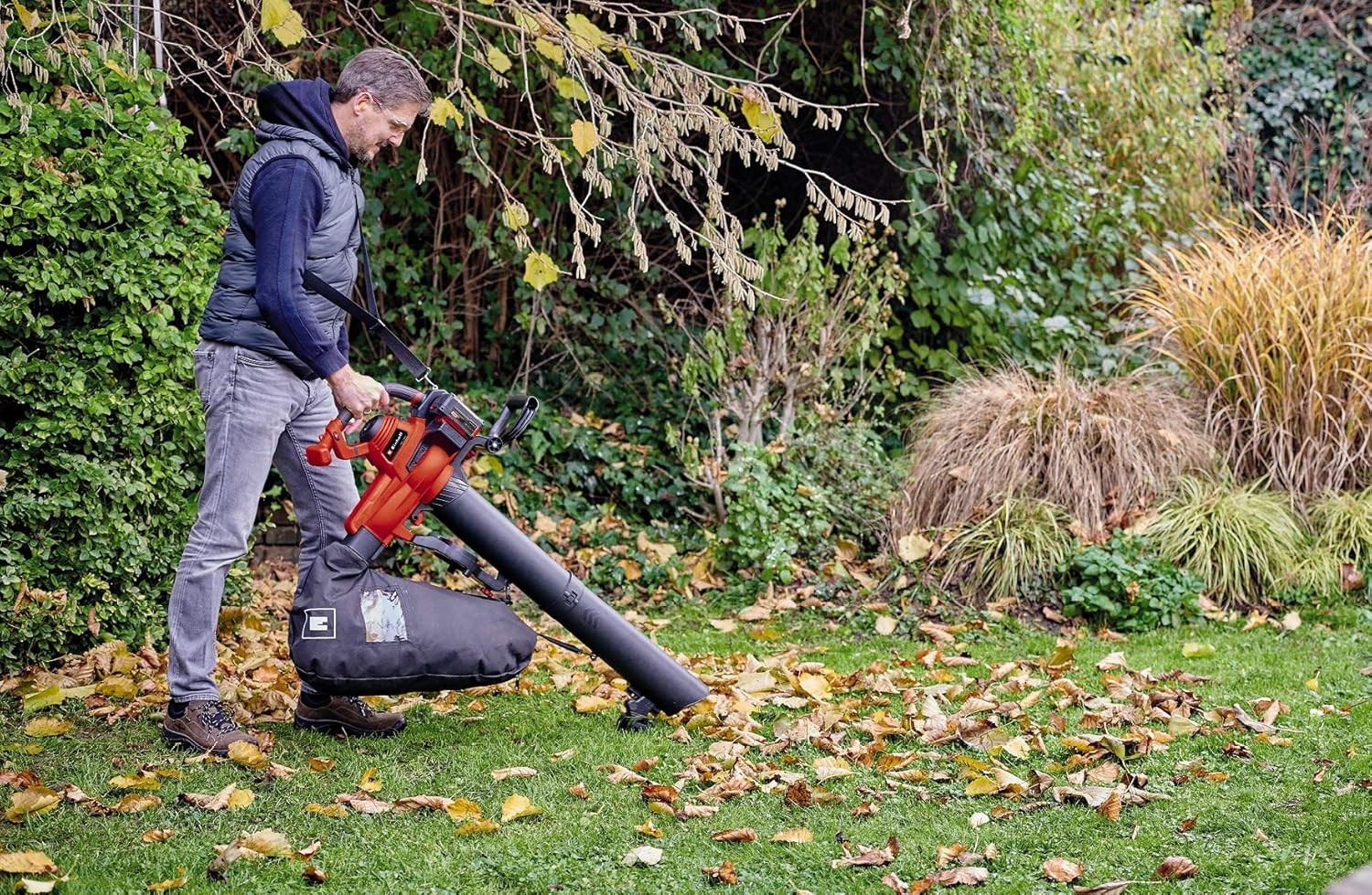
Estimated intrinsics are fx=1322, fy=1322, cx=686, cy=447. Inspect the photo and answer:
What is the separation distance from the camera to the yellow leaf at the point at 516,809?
11.1 ft

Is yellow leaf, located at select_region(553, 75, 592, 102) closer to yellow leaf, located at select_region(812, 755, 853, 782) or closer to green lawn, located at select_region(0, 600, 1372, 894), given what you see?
green lawn, located at select_region(0, 600, 1372, 894)

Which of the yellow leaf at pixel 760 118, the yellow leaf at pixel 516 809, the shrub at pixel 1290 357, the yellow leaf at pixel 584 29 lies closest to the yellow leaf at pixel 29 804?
the yellow leaf at pixel 516 809

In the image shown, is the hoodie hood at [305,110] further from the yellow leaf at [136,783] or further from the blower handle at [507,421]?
the yellow leaf at [136,783]

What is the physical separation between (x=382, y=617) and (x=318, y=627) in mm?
173

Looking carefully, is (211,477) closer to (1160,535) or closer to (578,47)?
(578,47)

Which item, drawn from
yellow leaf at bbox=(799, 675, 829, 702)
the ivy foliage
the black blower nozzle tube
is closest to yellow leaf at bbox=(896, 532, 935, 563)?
yellow leaf at bbox=(799, 675, 829, 702)

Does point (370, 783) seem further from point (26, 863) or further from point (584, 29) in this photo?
point (584, 29)

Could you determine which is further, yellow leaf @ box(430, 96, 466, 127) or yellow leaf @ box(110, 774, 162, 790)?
yellow leaf @ box(430, 96, 466, 127)

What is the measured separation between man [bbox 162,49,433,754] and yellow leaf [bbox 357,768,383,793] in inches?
17.1

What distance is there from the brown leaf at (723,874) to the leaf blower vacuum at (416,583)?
1.03 meters

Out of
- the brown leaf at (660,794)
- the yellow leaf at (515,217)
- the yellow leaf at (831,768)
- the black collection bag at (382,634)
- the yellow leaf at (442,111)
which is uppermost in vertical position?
the yellow leaf at (442,111)

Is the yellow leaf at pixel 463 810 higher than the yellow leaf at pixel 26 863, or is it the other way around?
the yellow leaf at pixel 26 863

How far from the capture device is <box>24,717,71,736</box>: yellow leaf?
4.03m

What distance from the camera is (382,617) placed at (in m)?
3.68
